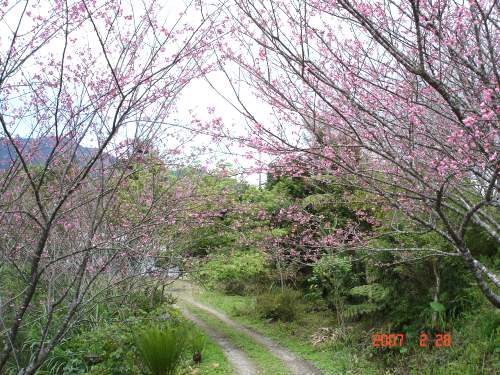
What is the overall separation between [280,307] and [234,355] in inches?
119

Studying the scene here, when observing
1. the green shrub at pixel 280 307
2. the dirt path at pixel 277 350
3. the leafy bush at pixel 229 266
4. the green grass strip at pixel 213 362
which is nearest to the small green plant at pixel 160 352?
the green grass strip at pixel 213 362

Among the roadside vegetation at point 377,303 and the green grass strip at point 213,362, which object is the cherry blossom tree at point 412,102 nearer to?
the roadside vegetation at point 377,303

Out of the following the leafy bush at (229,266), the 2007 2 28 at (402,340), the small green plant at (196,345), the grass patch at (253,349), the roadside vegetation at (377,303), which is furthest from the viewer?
the leafy bush at (229,266)

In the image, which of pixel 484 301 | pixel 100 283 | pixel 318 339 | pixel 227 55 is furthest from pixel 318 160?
pixel 318 339

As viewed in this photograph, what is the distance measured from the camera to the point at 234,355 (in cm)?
799

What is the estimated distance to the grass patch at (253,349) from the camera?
702 centimetres

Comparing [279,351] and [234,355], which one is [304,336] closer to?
[279,351]

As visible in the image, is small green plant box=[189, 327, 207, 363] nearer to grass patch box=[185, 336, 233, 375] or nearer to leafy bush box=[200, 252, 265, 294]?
grass patch box=[185, 336, 233, 375]

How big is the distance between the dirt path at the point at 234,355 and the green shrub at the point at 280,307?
59.0 inches

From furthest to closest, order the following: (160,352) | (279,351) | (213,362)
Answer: (279,351) → (213,362) → (160,352)

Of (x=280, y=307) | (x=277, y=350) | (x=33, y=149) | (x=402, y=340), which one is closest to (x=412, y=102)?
(x=33, y=149)

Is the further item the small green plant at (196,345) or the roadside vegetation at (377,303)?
the small green plant at (196,345)

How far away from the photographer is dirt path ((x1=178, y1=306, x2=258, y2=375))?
23.1ft

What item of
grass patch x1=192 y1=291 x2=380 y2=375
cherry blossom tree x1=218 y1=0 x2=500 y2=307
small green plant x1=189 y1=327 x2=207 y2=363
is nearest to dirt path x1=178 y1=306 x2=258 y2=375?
small green plant x1=189 y1=327 x2=207 y2=363
